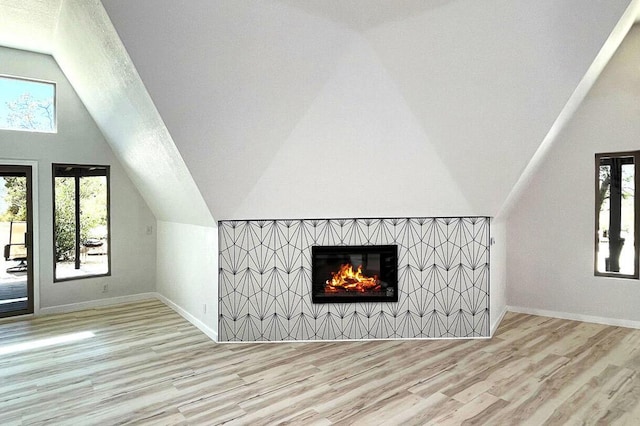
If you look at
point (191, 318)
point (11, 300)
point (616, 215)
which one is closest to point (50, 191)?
point (11, 300)

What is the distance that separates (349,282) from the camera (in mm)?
4492

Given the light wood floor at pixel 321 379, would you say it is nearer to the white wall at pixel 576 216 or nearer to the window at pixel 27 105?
the white wall at pixel 576 216

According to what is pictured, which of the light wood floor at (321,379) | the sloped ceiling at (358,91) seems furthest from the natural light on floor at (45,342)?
the sloped ceiling at (358,91)

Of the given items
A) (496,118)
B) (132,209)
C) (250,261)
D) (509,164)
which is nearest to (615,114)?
(509,164)

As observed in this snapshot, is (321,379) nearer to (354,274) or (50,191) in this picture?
(354,274)

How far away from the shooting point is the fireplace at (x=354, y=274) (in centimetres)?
439

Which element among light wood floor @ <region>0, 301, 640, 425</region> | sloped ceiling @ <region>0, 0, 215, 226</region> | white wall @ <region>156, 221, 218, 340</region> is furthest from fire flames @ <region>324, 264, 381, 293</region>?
sloped ceiling @ <region>0, 0, 215, 226</region>

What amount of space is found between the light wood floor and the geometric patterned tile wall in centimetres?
19

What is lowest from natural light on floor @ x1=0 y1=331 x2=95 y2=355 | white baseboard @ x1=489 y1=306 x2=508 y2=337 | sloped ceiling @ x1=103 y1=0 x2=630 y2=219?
natural light on floor @ x1=0 y1=331 x2=95 y2=355

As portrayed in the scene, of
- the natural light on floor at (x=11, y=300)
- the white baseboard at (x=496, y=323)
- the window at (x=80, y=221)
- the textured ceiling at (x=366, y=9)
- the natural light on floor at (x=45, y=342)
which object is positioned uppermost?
the textured ceiling at (x=366, y=9)

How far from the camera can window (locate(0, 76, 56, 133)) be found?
503 centimetres

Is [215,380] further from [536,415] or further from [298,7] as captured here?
[298,7]

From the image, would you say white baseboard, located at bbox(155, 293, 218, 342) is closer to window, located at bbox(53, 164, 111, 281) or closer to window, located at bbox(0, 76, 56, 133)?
window, located at bbox(53, 164, 111, 281)

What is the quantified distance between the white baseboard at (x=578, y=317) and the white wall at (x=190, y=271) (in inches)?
155
